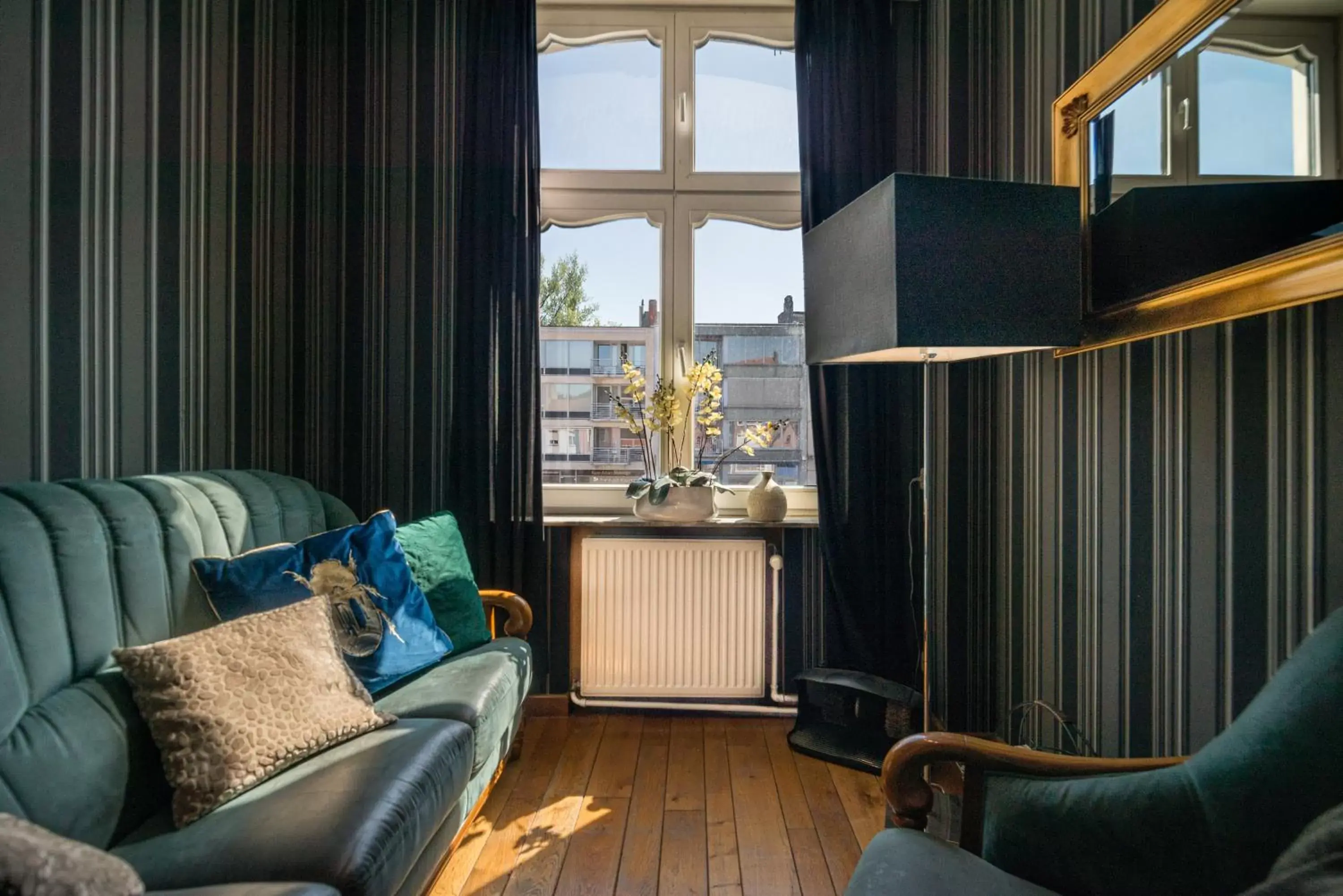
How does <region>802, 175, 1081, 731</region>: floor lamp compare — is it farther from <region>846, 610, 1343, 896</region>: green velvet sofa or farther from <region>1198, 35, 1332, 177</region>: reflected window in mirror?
<region>846, 610, 1343, 896</region>: green velvet sofa

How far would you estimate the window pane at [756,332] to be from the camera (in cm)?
295

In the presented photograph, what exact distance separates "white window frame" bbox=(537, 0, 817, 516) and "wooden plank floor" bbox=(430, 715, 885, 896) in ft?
3.11

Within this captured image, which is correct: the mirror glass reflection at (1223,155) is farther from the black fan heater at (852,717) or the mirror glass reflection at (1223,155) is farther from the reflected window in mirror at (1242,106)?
the black fan heater at (852,717)

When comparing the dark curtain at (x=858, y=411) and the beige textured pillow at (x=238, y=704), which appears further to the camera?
the dark curtain at (x=858, y=411)

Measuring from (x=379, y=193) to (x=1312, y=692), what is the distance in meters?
3.14

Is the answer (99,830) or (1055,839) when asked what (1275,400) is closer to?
(1055,839)

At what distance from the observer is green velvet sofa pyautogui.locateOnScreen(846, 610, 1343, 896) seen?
0.90m

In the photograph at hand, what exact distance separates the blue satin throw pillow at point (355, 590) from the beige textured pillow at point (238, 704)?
4.7 inches

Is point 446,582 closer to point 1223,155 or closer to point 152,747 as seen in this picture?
→ point 152,747

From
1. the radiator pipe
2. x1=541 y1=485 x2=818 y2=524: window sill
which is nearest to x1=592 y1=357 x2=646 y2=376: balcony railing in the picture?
x1=541 y1=485 x2=818 y2=524: window sill

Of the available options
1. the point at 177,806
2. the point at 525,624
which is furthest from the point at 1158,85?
the point at 177,806

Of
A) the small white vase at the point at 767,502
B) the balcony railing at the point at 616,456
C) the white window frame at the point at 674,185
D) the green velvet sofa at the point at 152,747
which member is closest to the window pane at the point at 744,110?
the white window frame at the point at 674,185

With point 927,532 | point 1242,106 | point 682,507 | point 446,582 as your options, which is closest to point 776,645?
point 682,507

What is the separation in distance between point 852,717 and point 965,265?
175 centimetres
